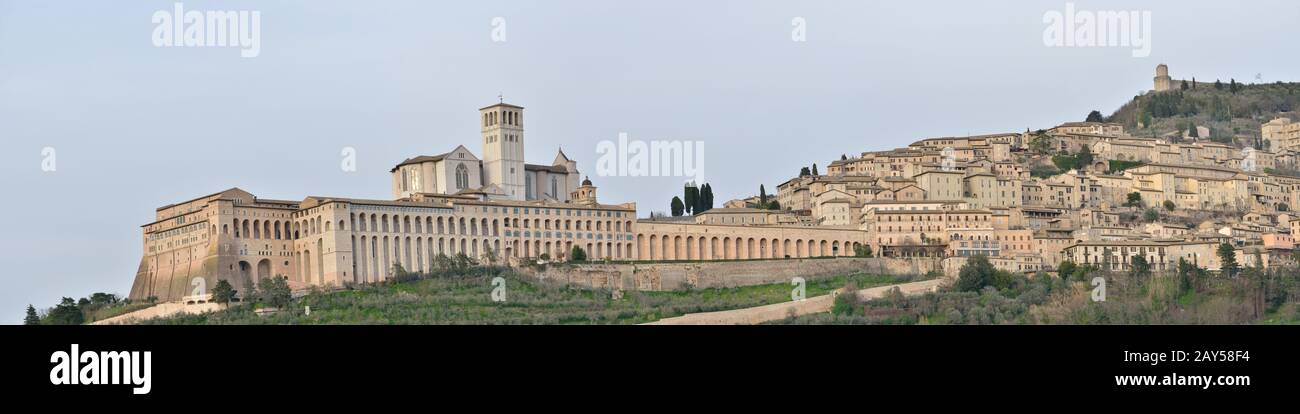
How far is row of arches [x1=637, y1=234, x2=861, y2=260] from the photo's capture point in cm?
7019

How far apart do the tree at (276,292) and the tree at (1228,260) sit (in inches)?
1154

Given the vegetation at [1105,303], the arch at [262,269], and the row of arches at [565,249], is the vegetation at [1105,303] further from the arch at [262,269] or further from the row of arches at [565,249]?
the arch at [262,269]

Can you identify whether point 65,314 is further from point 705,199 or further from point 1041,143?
point 1041,143

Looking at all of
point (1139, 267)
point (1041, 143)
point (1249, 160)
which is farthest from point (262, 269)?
point (1249, 160)

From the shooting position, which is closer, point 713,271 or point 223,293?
point 223,293

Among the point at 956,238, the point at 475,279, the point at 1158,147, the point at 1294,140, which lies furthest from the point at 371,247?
the point at 1294,140

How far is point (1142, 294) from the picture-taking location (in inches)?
2525

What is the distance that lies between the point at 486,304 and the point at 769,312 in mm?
8177

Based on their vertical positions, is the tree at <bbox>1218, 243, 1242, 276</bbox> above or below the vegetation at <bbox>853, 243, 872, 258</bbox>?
below

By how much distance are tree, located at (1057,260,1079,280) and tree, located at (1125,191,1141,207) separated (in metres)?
14.3

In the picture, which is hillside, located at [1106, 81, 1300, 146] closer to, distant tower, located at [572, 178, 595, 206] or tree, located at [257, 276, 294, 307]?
distant tower, located at [572, 178, 595, 206]

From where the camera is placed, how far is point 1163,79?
110m

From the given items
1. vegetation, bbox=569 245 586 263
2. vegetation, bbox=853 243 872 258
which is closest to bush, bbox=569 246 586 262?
vegetation, bbox=569 245 586 263
